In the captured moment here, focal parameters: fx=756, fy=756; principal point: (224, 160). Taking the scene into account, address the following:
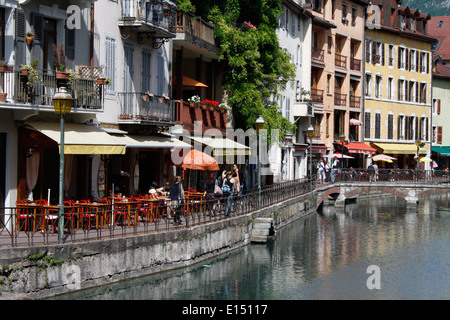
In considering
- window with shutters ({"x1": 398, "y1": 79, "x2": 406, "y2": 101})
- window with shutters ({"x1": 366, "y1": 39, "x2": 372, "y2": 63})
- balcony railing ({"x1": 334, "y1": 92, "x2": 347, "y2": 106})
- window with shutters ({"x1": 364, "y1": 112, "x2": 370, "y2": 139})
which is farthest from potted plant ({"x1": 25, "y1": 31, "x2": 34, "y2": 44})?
window with shutters ({"x1": 398, "y1": 79, "x2": 406, "y2": 101})

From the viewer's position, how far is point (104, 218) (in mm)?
21328

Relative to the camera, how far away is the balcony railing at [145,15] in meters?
27.1

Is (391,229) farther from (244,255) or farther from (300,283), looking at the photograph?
(300,283)

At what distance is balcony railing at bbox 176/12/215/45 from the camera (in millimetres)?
32375

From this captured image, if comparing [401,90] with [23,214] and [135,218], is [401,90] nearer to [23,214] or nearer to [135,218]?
[135,218]

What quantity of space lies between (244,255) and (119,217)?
21.3ft

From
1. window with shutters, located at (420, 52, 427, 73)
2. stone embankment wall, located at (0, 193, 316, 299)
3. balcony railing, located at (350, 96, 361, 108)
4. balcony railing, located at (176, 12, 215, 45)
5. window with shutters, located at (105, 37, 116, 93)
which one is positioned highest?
window with shutters, located at (420, 52, 427, 73)

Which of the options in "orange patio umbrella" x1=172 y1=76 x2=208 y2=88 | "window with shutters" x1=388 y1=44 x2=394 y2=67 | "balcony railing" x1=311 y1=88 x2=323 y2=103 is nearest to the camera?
"orange patio umbrella" x1=172 y1=76 x2=208 y2=88

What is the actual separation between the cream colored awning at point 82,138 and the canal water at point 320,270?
13.4ft

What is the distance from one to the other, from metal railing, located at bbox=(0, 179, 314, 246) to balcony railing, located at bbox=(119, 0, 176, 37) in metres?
6.48

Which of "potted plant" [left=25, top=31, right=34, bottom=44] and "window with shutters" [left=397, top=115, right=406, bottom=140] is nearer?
"potted plant" [left=25, top=31, right=34, bottom=44]

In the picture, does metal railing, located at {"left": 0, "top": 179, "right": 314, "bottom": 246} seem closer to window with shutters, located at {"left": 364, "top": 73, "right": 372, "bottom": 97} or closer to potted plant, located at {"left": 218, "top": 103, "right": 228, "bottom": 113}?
potted plant, located at {"left": 218, "top": 103, "right": 228, "bottom": 113}

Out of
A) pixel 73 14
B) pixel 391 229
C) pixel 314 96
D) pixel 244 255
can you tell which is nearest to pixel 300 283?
pixel 244 255

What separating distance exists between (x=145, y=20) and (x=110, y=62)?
2.41 m
